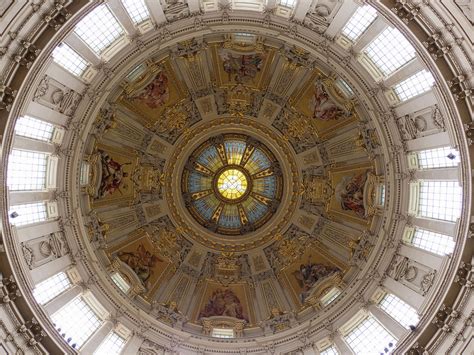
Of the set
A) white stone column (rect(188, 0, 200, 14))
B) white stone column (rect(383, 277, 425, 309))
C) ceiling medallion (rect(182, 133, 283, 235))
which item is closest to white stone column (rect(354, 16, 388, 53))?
white stone column (rect(188, 0, 200, 14))

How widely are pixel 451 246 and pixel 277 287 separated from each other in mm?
14211

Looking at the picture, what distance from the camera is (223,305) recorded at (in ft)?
112

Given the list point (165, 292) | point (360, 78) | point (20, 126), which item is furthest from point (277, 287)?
point (20, 126)

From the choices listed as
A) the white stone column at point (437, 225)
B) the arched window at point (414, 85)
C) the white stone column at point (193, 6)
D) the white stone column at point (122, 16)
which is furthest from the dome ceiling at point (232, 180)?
the arched window at point (414, 85)

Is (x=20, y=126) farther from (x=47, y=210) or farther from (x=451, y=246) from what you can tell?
(x=451, y=246)

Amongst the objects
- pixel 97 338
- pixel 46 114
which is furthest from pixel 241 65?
pixel 97 338

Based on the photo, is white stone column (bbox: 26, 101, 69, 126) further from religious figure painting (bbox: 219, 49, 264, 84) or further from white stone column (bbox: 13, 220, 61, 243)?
religious figure painting (bbox: 219, 49, 264, 84)

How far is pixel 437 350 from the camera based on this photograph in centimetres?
2236

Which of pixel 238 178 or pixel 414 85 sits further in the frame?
pixel 238 178

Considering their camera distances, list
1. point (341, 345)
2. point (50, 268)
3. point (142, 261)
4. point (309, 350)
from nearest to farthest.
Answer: point (50, 268)
point (341, 345)
point (309, 350)
point (142, 261)

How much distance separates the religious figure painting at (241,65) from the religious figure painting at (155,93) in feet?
14.1

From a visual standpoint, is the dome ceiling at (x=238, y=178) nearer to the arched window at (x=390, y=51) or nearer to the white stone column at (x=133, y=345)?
the arched window at (x=390, y=51)

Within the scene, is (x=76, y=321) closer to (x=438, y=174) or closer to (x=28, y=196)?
(x=28, y=196)

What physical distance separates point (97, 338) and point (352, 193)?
19.5 meters
